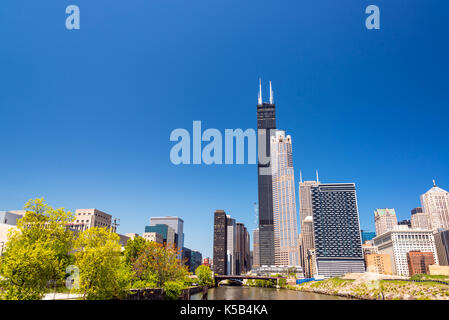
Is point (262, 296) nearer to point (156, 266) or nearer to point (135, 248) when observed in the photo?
point (135, 248)

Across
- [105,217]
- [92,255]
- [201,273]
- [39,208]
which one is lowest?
[201,273]

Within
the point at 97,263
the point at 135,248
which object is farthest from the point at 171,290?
the point at 97,263

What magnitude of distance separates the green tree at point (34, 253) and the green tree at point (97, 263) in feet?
7.59

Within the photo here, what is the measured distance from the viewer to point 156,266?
67938 millimetres

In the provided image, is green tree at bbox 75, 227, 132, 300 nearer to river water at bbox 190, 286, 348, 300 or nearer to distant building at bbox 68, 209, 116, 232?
river water at bbox 190, 286, 348, 300

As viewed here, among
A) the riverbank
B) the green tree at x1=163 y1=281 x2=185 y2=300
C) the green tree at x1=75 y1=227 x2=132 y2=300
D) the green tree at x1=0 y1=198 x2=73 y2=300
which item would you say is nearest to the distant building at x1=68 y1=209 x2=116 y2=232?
the green tree at x1=163 y1=281 x2=185 y2=300

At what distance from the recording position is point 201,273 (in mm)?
143625

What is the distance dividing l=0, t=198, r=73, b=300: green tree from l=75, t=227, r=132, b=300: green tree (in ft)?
7.59

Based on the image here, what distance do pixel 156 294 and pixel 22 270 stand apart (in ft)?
128

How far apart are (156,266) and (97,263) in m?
35.1
